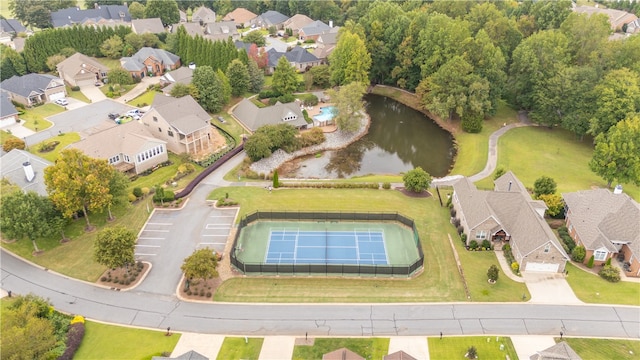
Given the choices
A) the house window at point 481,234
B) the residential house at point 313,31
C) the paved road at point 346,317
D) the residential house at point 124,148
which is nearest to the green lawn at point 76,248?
the paved road at point 346,317

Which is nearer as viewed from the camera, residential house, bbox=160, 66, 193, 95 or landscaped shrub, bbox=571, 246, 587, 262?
landscaped shrub, bbox=571, 246, 587, 262

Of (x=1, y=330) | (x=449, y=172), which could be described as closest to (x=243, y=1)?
(x=449, y=172)

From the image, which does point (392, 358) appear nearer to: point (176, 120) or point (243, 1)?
point (176, 120)

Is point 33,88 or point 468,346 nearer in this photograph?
point 468,346

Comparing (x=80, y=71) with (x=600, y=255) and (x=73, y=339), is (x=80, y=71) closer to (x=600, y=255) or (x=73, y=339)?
(x=73, y=339)

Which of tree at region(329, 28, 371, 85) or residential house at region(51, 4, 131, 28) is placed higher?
tree at region(329, 28, 371, 85)

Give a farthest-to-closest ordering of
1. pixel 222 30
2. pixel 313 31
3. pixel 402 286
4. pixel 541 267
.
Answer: pixel 313 31
pixel 222 30
pixel 541 267
pixel 402 286

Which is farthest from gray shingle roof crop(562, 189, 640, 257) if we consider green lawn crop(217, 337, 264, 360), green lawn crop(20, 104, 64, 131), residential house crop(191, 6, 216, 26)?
residential house crop(191, 6, 216, 26)

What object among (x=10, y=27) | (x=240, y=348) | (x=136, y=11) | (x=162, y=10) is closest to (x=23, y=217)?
(x=240, y=348)

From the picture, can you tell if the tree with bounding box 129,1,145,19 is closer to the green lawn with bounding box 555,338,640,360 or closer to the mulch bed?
the mulch bed
